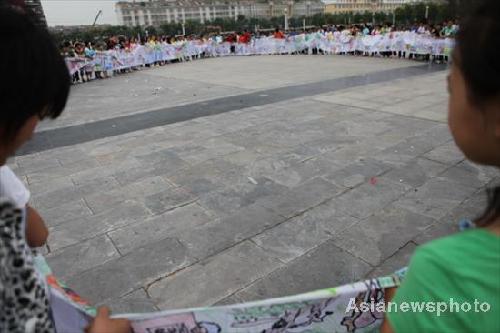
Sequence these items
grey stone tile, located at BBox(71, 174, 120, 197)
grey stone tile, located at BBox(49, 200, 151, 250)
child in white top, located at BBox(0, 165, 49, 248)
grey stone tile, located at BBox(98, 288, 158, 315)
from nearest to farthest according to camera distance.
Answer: child in white top, located at BBox(0, 165, 49, 248) < grey stone tile, located at BBox(98, 288, 158, 315) < grey stone tile, located at BBox(49, 200, 151, 250) < grey stone tile, located at BBox(71, 174, 120, 197)

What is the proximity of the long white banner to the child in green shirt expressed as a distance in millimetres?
13588

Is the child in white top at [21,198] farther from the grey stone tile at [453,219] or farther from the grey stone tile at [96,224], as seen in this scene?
the grey stone tile at [453,219]

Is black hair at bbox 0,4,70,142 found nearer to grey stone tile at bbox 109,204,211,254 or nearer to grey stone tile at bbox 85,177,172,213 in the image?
grey stone tile at bbox 109,204,211,254

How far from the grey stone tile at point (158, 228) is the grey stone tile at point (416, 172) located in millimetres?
2217

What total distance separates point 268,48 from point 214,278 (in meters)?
21.4

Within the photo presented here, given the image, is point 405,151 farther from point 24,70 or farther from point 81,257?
point 24,70

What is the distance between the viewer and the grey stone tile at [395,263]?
262 centimetres

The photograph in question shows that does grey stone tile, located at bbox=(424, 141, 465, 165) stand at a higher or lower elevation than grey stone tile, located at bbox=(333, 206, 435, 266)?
higher

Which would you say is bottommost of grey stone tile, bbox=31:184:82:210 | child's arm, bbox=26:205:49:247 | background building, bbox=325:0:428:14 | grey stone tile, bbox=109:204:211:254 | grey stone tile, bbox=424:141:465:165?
grey stone tile, bbox=109:204:211:254

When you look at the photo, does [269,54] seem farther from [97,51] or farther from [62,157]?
[62,157]

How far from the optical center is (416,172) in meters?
4.25

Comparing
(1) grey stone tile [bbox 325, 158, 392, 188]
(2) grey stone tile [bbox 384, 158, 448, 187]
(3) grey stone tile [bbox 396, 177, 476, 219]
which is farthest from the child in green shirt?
(2) grey stone tile [bbox 384, 158, 448, 187]

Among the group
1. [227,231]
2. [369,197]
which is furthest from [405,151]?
[227,231]

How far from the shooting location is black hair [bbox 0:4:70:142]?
75cm
